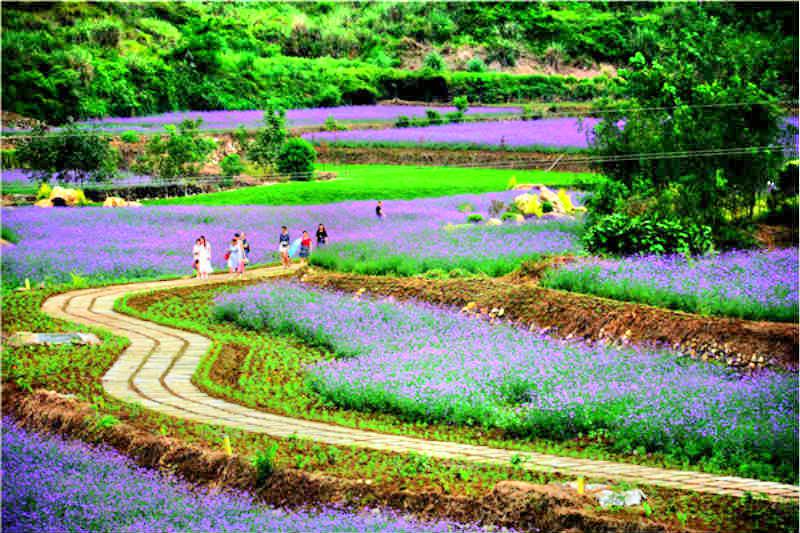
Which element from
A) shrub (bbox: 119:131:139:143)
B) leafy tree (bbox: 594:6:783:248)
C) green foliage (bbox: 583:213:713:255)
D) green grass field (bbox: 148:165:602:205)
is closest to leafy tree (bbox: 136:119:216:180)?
shrub (bbox: 119:131:139:143)

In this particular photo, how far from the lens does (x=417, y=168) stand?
4019 centimetres

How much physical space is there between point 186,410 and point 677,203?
1283 cm

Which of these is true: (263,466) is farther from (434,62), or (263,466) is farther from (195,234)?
(434,62)

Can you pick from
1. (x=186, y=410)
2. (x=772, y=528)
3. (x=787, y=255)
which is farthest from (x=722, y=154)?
A: (x=772, y=528)

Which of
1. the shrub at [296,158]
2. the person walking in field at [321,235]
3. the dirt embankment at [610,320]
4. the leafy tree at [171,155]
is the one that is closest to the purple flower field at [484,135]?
the shrub at [296,158]

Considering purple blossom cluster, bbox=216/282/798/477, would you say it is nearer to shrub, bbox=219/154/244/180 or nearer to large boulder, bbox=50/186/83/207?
large boulder, bbox=50/186/83/207

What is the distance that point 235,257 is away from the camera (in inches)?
1040

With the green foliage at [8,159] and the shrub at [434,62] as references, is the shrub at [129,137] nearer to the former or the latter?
the green foliage at [8,159]

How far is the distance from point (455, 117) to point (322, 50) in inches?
224

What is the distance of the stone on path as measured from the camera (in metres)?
18.5

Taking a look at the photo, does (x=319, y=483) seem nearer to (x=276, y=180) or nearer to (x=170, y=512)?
(x=170, y=512)

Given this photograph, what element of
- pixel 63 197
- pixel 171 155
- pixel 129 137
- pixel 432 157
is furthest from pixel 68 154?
pixel 432 157

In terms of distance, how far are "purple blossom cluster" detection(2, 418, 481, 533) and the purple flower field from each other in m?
28.7

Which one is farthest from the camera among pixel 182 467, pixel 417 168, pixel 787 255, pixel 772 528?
pixel 417 168
